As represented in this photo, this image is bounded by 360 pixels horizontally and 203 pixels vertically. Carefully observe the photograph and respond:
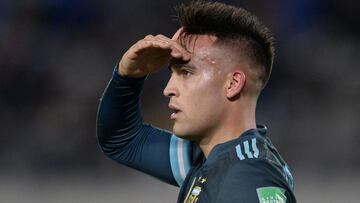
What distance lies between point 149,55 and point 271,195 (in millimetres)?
587

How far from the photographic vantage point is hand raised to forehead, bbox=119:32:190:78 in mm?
1851

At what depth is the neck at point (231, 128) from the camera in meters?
1.88

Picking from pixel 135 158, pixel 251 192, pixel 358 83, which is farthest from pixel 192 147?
pixel 358 83

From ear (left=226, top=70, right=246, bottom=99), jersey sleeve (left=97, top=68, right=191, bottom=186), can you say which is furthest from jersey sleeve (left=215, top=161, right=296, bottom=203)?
jersey sleeve (left=97, top=68, right=191, bottom=186)

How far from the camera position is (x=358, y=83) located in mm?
4406

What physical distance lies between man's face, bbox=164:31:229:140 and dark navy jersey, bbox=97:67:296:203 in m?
0.08

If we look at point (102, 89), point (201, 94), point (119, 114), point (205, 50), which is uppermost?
point (205, 50)

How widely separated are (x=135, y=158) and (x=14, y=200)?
2.07 metres

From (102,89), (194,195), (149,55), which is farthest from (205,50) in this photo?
(102,89)

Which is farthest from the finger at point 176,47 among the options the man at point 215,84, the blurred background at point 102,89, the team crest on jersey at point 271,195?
the blurred background at point 102,89

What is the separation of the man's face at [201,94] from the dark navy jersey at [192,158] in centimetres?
8

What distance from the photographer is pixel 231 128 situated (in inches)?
74.3

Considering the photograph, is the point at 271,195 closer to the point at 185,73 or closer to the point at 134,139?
the point at 185,73

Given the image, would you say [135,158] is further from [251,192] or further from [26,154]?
[26,154]
